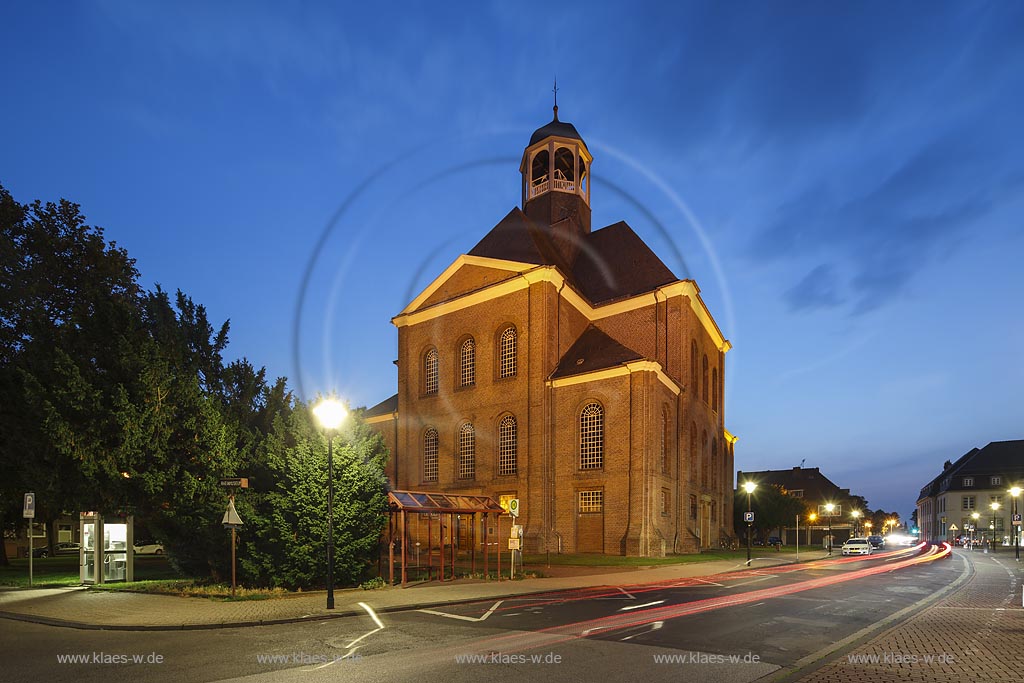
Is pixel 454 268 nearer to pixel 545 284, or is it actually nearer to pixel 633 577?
pixel 545 284

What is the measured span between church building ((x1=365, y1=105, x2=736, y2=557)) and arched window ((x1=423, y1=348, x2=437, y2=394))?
8 centimetres

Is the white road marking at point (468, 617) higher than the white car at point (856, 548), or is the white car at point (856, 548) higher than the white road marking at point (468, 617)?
the white road marking at point (468, 617)

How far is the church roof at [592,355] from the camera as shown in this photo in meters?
37.9

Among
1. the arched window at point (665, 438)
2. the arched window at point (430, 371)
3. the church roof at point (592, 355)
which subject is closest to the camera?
the church roof at point (592, 355)

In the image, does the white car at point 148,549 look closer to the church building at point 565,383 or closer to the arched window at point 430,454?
the church building at point 565,383

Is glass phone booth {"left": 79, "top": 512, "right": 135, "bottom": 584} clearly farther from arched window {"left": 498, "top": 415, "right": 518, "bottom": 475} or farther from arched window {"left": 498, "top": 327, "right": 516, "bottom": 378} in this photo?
arched window {"left": 498, "top": 327, "right": 516, "bottom": 378}

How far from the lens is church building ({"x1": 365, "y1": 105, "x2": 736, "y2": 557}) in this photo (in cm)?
3694

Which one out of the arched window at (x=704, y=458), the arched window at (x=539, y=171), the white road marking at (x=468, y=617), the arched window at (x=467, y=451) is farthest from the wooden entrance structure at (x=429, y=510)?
the arched window at (x=539, y=171)

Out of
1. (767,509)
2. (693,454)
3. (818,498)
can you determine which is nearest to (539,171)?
(693,454)

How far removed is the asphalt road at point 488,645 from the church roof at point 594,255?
29.8 metres

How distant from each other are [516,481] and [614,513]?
20.1ft

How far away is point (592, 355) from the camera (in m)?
39.8

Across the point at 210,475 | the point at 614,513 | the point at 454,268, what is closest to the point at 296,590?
the point at 210,475

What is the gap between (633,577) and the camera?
2459 centimetres
